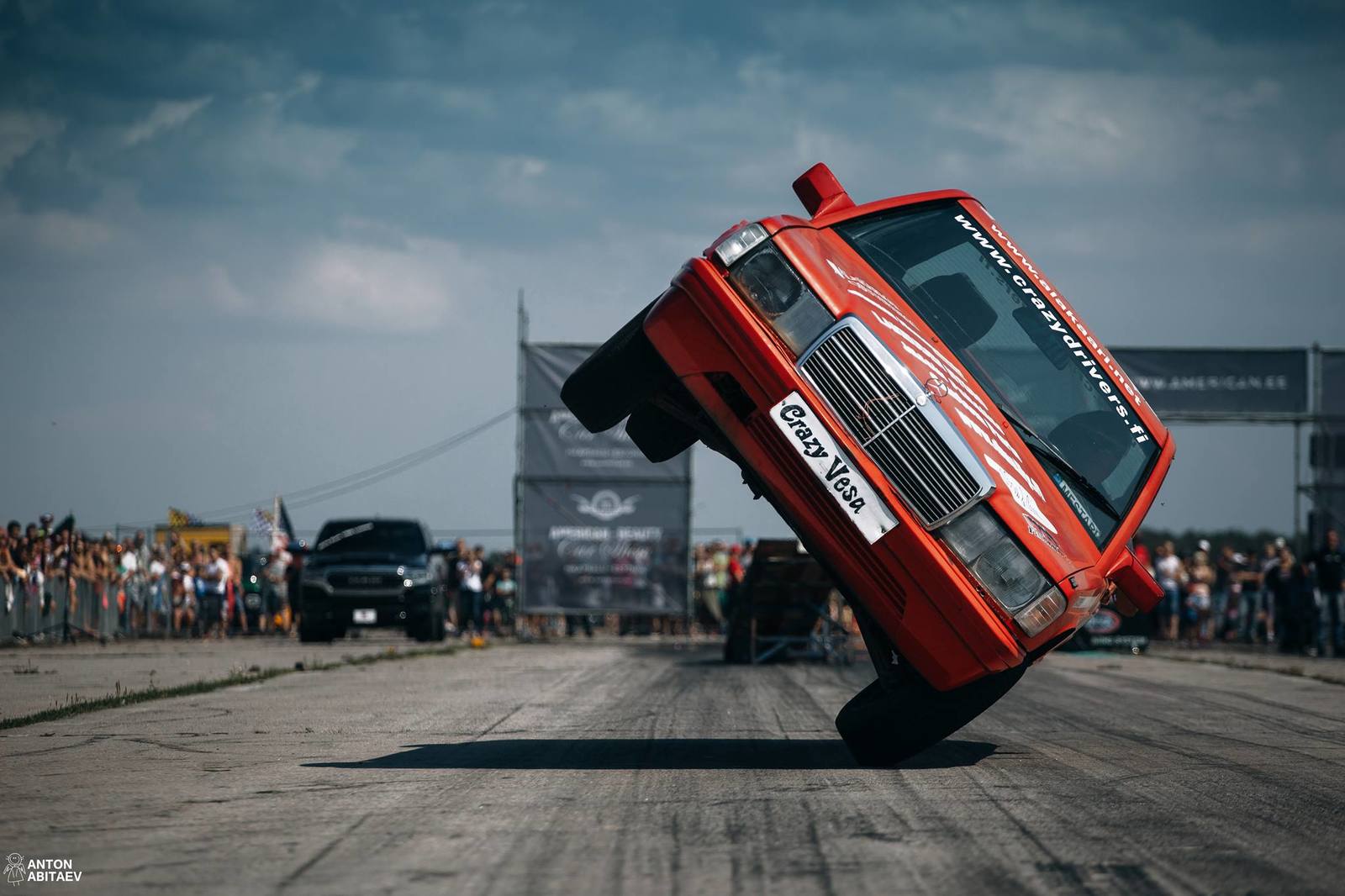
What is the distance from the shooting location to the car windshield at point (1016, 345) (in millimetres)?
7664

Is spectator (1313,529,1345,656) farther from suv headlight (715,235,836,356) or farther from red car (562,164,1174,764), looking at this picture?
suv headlight (715,235,836,356)

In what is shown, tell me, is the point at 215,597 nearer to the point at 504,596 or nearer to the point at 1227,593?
the point at 504,596

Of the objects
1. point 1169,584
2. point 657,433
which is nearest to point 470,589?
point 1169,584

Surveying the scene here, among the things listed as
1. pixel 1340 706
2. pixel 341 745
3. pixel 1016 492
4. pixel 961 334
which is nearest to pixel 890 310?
pixel 961 334

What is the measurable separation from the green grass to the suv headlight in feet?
17.3

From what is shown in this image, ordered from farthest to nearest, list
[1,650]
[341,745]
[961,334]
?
[1,650], [341,745], [961,334]

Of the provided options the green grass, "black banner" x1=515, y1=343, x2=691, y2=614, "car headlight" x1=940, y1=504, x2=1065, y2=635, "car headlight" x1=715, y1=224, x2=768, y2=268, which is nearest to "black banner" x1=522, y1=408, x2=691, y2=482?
"black banner" x1=515, y1=343, x2=691, y2=614

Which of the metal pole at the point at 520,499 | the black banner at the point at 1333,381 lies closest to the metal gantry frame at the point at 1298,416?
the black banner at the point at 1333,381

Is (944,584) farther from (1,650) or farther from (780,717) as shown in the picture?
(1,650)

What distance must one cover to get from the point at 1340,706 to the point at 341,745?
308 inches

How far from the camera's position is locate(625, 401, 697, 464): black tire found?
28.7 ft

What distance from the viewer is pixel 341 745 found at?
8.66 m

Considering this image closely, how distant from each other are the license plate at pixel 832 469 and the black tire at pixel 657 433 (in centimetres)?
145

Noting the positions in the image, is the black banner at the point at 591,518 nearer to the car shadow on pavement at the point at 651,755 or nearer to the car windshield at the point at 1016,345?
the car shadow on pavement at the point at 651,755
